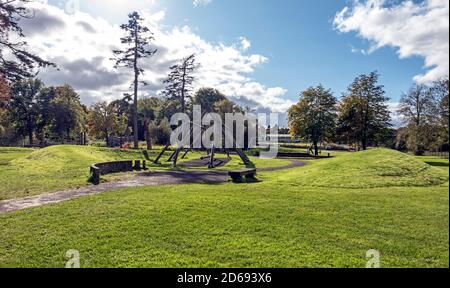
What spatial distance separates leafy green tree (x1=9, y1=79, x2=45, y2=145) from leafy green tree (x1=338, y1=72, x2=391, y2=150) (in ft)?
173

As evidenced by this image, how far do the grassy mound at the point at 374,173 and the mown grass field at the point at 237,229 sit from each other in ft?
4.00

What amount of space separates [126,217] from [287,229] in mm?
4308

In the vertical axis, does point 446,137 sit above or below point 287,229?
above

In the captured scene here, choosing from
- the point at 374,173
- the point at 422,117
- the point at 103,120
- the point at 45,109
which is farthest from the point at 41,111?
the point at 422,117

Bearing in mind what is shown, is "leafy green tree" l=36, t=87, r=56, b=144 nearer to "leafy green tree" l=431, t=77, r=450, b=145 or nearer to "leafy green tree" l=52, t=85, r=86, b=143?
"leafy green tree" l=52, t=85, r=86, b=143

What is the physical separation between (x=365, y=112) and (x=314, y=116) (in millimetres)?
7699

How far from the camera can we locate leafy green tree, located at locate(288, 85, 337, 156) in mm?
43938

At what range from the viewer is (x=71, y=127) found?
158 ft

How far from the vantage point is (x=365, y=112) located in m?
39.8

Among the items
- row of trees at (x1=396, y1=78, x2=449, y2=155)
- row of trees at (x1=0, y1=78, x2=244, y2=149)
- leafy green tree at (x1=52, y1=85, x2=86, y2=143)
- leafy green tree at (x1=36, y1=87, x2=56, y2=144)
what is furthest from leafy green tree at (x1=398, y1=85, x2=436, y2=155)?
leafy green tree at (x1=36, y1=87, x2=56, y2=144)

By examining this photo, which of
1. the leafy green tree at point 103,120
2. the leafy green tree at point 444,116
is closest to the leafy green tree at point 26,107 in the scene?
the leafy green tree at point 103,120

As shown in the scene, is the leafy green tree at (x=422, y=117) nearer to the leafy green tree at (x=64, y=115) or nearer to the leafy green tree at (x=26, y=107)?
the leafy green tree at (x=64, y=115)
